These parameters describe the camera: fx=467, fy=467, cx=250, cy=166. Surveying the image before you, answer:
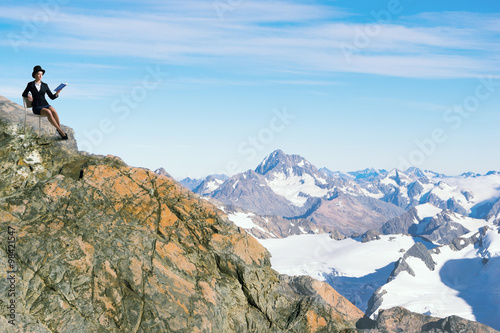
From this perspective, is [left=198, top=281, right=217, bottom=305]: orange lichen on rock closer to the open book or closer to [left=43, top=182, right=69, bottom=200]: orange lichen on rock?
[left=43, top=182, right=69, bottom=200]: orange lichen on rock

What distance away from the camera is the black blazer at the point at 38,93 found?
24.5 meters

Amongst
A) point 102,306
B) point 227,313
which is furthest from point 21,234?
point 227,313

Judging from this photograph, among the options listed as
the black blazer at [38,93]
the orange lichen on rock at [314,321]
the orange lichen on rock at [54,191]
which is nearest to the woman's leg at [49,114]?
the black blazer at [38,93]

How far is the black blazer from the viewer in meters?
24.5

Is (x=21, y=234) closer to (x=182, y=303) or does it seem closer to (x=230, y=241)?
(x=182, y=303)

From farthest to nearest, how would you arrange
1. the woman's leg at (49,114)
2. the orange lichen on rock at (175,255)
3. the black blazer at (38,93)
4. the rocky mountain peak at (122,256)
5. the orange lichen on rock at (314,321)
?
the orange lichen on rock at (314,321) < the woman's leg at (49,114) < the black blazer at (38,93) < the orange lichen on rock at (175,255) < the rocky mountain peak at (122,256)

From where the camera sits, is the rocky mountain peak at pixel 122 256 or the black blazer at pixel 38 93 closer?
the rocky mountain peak at pixel 122 256

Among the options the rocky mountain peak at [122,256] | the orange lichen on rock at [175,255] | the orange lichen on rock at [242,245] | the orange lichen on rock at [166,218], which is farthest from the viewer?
the orange lichen on rock at [242,245]

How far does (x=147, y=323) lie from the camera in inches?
847

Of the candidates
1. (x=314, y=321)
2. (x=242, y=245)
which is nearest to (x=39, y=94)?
(x=242, y=245)

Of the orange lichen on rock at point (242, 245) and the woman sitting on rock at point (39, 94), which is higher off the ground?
the woman sitting on rock at point (39, 94)

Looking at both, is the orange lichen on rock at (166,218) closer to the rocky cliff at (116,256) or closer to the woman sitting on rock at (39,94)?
the rocky cliff at (116,256)

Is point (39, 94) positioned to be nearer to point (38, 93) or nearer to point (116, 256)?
point (38, 93)

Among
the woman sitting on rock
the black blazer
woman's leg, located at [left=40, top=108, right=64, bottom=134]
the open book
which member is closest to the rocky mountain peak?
woman's leg, located at [left=40, top=108, right=64, bottom=134]
